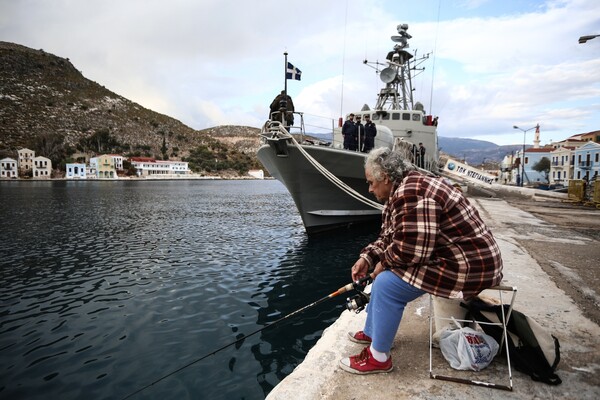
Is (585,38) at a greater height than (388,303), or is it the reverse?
(585,38)

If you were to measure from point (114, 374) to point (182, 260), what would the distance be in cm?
651

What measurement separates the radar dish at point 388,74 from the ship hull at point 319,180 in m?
9.40

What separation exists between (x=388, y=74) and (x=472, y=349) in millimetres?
21298

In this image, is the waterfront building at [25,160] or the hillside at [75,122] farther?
the hillside at [75,122]

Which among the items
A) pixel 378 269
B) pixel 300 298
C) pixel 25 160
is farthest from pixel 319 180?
pixel 25 160

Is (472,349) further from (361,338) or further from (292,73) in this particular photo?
(292,73)

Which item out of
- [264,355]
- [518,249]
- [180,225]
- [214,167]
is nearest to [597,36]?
[518,249]

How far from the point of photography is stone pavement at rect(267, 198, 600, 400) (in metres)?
2.17

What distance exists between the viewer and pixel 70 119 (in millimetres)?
117500

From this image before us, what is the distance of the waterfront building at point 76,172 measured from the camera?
323 ft

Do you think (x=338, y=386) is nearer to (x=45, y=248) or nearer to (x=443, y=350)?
(x=443, y=350)

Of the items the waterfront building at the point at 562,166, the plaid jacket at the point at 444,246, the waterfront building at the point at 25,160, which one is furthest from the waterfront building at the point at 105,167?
the plaid jacket at the point at 444,246

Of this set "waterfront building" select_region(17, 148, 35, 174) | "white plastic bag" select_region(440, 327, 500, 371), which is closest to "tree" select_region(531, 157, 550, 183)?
"white plastic bag" select_region(440, 327, 500, 371)

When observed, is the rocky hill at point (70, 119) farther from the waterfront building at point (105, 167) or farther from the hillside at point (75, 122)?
the waterfront building at point (105, 167)
